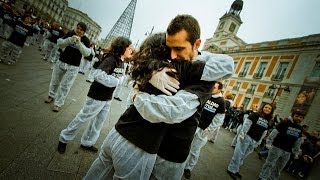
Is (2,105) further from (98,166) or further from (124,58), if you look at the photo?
(98,166)

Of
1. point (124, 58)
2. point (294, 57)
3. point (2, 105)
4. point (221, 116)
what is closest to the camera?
point (124, 58)

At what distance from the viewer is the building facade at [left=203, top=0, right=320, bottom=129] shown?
2419cm

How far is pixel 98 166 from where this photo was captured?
208 centimetres

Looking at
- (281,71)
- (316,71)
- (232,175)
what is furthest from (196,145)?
(281,71)

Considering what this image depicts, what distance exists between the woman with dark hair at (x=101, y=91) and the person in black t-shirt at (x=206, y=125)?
6.86ft

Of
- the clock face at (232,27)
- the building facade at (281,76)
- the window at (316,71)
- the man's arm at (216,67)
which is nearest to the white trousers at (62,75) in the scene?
the man's arm at (216,67)

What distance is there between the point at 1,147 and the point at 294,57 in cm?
3017

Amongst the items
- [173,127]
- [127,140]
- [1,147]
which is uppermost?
[173,127]

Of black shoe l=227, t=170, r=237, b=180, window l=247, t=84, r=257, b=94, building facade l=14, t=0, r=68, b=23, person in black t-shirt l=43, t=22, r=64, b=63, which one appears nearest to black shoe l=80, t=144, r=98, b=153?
black shoe l=227, t=170, r=237, b=180

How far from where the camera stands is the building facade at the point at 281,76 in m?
24.2

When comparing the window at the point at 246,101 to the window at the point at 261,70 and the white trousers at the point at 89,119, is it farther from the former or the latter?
the white trousers at the point at 89,119

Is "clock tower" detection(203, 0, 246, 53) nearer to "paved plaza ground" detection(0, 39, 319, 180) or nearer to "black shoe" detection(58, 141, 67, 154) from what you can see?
"paved plaza ground" detection(0, 39, 319, 180)

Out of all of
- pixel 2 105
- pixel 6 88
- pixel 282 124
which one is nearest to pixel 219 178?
pixel 282 124

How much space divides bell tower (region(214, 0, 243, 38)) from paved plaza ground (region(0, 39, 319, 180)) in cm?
4787
